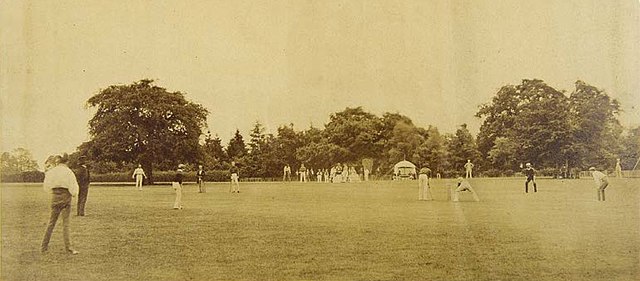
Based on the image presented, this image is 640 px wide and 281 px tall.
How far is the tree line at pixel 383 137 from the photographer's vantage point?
551 cm

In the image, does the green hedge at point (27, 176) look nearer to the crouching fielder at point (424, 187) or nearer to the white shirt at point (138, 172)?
the white shirt at point (138, 172)

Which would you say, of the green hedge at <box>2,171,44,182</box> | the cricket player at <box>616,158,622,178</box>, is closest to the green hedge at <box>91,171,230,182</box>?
the green hedge at <box>2,171,44,182</box>

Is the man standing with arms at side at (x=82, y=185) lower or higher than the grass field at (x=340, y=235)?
higher

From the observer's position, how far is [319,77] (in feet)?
18.1

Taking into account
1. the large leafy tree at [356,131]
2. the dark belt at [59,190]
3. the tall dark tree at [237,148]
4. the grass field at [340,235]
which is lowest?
the grass field at [340,235]

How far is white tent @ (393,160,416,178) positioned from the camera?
558cm

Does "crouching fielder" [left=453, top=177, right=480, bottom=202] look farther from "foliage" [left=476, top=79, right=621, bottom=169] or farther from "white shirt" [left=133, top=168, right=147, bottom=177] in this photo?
"white shirt" [left=133, top=168, right=147, bottom=177]

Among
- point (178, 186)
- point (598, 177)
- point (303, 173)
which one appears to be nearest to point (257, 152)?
point (303, 173)

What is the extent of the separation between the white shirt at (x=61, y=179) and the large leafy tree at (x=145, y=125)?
0.83 feet

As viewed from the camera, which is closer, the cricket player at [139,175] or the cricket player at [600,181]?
the cricket player at [139,175]

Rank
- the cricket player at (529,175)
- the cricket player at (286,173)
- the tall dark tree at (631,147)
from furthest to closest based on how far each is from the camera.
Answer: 1. the cricket player at (286,173)
2. the tall dark tree at (631,147)
3. the cricket player at (529,175)

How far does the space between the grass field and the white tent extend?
0.07 meters

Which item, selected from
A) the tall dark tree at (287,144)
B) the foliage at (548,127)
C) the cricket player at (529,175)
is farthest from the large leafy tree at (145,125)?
the cricket player at (529,175)

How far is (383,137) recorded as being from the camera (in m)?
5.65
